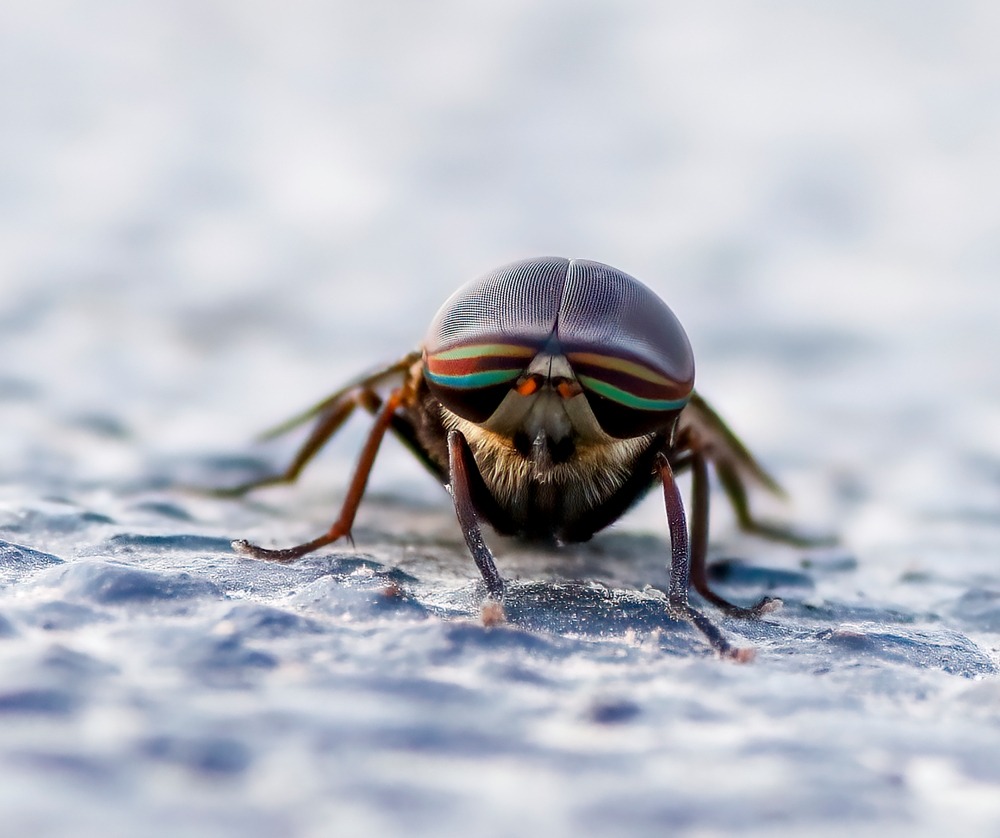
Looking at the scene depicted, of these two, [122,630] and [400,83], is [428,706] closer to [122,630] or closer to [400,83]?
[122,630]

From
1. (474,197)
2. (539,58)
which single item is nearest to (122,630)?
(474,197)

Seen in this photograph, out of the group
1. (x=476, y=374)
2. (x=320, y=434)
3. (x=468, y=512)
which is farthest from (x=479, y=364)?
(x=320, y=434)

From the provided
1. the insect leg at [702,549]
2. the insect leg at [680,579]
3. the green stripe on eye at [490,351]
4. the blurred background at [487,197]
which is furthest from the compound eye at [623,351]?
the blurred background at [487,197]

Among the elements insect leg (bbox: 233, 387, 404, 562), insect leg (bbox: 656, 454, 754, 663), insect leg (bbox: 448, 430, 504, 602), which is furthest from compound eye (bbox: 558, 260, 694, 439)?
insect leg (bbox: 233, 387, 404, 562)

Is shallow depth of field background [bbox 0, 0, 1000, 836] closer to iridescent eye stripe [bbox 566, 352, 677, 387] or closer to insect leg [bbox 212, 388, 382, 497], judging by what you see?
insect leg [bbox 212, 388, 382, 497]

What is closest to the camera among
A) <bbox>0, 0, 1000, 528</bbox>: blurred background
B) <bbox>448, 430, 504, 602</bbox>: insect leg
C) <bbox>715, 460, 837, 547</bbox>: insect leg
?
<bbox>448, 430, 504, 602</bbox>: insect leg
